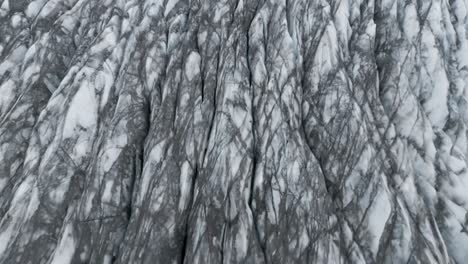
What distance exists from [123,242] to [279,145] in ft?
15.2

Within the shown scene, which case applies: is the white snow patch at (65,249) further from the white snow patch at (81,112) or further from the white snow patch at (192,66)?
the white snow patch at (192,66)

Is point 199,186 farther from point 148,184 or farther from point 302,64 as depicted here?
point 302,64

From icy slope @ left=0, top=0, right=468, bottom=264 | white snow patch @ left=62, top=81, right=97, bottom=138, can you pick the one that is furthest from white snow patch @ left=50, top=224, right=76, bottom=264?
white snow patch @ left=62, top=81, right=97, bottom=138

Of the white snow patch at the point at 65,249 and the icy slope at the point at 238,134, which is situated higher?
the icy slope at the point at 238,134

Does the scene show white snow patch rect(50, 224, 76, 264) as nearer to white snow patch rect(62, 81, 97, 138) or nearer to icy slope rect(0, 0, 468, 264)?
icy slope rect(0, 0, 468, 264)

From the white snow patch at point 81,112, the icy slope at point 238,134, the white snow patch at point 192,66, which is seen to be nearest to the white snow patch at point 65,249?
the icy slope at point 238,134

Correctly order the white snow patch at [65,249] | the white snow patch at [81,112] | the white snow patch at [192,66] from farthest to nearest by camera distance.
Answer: the white snow patch at [192,66], the white snow patch at [81,112], the white snow patch at [65,249]

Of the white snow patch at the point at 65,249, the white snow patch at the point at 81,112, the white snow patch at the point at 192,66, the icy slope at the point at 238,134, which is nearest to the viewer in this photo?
the white snow patch at the point at 65,249

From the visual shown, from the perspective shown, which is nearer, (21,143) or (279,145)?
(279,145)

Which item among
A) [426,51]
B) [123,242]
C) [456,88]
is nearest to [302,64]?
[426,51]

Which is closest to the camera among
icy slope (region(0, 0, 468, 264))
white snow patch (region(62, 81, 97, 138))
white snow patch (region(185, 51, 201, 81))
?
icy slope (region(0, 0, 468, 264))

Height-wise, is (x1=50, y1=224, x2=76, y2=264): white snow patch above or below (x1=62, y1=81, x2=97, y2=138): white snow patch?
below

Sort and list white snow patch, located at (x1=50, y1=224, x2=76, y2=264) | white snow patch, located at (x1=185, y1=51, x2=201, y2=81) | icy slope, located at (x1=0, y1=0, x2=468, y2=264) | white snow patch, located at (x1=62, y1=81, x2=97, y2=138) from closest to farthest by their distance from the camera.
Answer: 1. white snow patch, located at (x1=50, y1=224, x2=76, y2=264)
2. icy slope, located at (x1=0, y1=0, x2=468, y2=264)
3. white snow patch, located at (x1=62, y1=81, x2=97, y2=138)
4. white snow patch, located at (x1=185, y1=51, x2=201, y2=81)

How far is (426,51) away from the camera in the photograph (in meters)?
9.44
